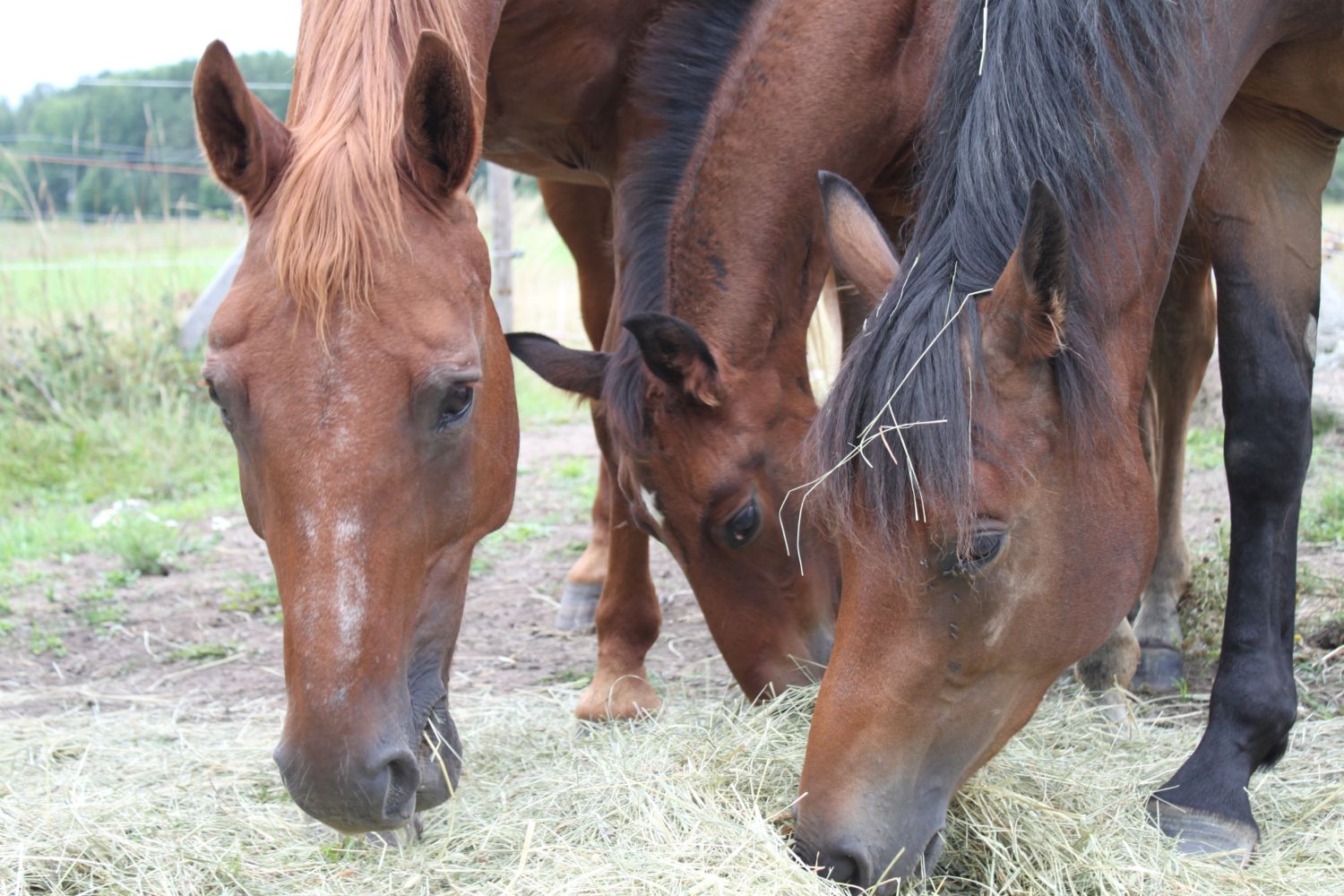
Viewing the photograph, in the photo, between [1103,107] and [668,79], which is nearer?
[1103,107]

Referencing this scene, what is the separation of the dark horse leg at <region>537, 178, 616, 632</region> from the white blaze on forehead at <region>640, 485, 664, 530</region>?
1.59 m

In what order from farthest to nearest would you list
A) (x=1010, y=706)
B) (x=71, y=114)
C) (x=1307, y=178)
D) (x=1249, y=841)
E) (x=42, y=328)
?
(x=71, y=114) < (x=42, y=328) < (x=1307, y=178) < (x=1249, y=841) < (x=1010, y=706)

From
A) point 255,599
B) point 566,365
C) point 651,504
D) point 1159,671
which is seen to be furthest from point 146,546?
point 1159,671

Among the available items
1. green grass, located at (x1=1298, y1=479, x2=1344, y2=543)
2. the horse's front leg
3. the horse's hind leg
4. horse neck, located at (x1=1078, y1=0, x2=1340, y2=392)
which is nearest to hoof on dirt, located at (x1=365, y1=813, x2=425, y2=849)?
the horse's front leg

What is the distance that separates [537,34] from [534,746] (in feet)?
6.88

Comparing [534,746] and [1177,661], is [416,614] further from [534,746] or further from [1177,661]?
[1177,661]

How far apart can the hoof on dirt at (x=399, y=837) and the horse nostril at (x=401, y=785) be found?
463mm

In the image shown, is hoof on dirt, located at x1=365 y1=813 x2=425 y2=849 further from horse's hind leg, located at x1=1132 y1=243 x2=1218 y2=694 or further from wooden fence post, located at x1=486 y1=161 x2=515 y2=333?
wooden fence post, located at x1=486 y1=161 x2=515 y2=333

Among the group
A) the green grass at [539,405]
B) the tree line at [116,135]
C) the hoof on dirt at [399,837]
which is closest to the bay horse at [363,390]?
the hoof on dirt at [399,837]

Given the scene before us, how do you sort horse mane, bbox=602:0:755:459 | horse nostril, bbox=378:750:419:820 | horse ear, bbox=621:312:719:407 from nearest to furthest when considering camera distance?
horse nostril, bbox=378:750:419:820, horse ear, bbox=621:312:719:407, horse mane, bbox=602:0:755:459

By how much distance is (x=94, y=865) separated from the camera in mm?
2598

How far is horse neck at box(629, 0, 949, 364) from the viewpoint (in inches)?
129

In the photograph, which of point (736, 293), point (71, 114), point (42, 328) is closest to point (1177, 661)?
point (736, 293)

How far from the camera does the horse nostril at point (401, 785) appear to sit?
220cm
